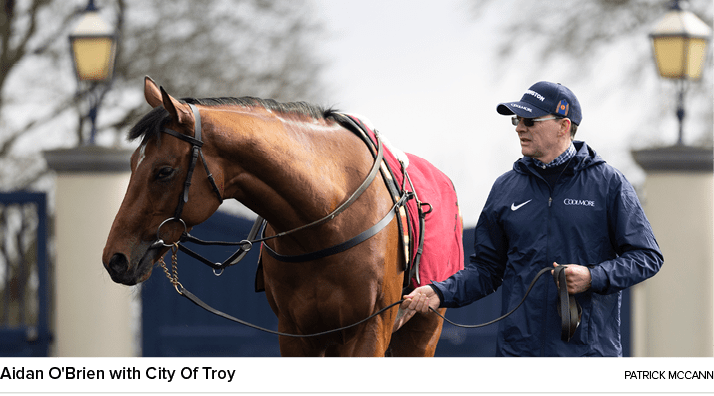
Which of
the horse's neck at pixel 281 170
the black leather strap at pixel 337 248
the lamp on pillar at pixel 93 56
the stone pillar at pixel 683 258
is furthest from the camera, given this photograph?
the stone pillar at pixel 683 258

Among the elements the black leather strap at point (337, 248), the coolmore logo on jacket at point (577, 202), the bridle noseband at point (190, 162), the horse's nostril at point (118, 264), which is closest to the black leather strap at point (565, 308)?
the coolmore logo on jacket at point (577, 202)

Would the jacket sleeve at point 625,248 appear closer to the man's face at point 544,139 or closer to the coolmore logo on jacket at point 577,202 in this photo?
the coolmore logo on jacket at point 577,202

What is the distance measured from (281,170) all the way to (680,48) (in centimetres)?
441

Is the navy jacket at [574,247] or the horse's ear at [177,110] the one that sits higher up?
the horse's ear at [177,110]

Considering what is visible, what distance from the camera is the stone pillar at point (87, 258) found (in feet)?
20.3

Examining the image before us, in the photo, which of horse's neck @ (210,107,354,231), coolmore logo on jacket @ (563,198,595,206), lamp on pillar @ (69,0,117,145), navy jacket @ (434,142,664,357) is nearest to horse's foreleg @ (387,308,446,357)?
horse's neck @ (210,107,354,231)

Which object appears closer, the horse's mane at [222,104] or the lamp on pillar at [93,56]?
the horse's mane at [222,104]

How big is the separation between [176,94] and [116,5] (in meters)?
1.64

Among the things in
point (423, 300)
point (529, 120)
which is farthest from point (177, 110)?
point (529, 120)

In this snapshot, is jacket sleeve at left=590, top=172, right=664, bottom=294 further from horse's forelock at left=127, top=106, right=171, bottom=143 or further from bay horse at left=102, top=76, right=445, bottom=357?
horse's forelock at left=127, top=106, right=171, bottom=143

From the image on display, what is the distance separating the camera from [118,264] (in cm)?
282

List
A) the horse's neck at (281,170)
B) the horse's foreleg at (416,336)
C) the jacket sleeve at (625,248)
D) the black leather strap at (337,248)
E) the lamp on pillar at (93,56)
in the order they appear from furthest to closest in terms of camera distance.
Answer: the lamp on pillar at (93,56) < the horse's foreleg at (416,336) < the black leather strap at (337,248) < the horse's neck at (281,170) < the jacket sleeve at (625,248)

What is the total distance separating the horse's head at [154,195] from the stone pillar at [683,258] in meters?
4.70

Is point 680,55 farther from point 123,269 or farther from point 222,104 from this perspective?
point 123,269
